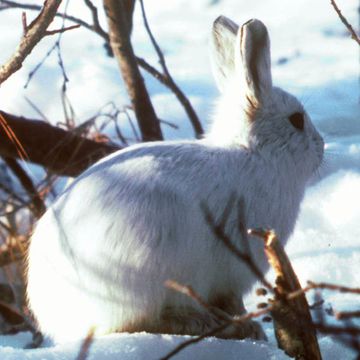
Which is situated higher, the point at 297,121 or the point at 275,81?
the point at 297,121

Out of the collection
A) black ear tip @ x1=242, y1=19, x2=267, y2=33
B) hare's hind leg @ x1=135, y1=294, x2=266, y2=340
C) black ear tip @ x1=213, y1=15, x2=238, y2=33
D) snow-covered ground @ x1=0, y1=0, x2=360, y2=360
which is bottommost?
snow-covered ground @ x1=0, y1=0, x2=360, y2=360

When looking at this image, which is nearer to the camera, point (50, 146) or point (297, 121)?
point (297, 121)

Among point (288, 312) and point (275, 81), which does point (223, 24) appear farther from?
point (275, 81)

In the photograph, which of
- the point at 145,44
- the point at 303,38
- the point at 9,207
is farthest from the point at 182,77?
the point at 9,207

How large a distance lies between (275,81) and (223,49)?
2280 millimetres

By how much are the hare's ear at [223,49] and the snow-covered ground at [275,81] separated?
122 mm

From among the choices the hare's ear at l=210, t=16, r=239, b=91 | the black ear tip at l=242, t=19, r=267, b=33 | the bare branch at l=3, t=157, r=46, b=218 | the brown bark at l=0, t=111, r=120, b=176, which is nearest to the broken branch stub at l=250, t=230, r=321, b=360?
the black ear tip at l=242, t=19, r=267, b=33

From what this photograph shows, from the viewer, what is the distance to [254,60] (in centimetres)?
244

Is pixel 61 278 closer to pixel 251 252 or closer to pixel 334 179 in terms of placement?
pixel 251 252

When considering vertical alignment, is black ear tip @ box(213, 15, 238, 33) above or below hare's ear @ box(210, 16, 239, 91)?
above

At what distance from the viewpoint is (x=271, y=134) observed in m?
2.48

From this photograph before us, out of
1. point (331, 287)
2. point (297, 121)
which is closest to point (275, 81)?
point (297, 121)

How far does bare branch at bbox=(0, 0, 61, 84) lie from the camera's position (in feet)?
7.22

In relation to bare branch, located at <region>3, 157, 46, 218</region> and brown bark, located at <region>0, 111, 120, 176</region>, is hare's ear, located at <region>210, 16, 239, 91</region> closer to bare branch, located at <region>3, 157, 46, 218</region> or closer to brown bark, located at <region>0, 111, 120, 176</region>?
brown bark, located at <region>0, 111, 120, 176</region>
